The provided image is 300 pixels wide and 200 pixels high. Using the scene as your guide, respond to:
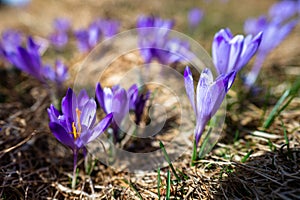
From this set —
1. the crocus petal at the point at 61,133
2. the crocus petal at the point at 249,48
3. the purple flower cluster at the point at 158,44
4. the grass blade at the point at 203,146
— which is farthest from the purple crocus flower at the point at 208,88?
the purple flower cluster at the point at 158,44

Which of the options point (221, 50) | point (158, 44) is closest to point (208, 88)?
point (221, 50)

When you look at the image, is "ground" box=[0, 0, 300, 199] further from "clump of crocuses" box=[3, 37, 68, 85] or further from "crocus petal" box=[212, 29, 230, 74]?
"crocus petal" box=[212, 29, 230, 74]

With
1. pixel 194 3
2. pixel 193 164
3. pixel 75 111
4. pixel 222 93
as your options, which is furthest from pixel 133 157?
pixel 194 3

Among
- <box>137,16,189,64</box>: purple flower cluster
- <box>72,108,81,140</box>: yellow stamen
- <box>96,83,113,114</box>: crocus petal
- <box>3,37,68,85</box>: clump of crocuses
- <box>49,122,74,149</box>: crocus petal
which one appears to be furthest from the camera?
<box>137,16,189,64</box>: purple flower cluster

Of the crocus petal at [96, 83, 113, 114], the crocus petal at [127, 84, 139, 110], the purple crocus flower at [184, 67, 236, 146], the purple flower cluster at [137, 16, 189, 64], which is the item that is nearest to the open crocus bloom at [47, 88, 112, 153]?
the crocus petal at [96, 83, 113, 114]

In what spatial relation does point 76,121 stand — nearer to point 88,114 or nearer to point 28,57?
point 88,114

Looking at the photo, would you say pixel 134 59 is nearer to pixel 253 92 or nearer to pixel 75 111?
pixel 253 92

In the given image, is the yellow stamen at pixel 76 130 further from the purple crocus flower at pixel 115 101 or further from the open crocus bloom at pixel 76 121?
the purple crocus flower at pixel 115 101
